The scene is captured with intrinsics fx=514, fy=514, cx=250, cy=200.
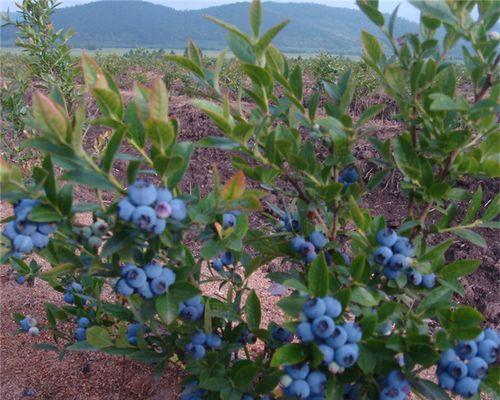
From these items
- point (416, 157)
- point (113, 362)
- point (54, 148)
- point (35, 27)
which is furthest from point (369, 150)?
point (54, 148)

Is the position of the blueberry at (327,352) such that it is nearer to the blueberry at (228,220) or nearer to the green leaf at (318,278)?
the green leaf at (318,278)

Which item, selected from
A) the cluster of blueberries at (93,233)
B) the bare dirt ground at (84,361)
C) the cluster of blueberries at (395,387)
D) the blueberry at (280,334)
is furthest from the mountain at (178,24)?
the cluster of blueberries at (93,233)

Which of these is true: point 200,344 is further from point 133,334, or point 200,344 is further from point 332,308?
point 332,308

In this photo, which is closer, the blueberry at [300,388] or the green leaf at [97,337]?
the blueberry at [300,388]

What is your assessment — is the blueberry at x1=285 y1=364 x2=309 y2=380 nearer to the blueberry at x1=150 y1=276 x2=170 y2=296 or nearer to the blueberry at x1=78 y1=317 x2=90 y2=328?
the blueberry at x1=150 y1=276 x2=170 y2=296

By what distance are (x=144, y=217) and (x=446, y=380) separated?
2.51 feet

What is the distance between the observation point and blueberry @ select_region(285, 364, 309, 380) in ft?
3.80

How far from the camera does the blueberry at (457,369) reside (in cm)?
113

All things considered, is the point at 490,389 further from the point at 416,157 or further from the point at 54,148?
the point at 54,148

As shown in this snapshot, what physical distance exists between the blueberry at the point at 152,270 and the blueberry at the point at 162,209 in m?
0.20

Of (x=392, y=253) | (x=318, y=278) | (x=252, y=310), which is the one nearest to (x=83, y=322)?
(x=252, y=310)

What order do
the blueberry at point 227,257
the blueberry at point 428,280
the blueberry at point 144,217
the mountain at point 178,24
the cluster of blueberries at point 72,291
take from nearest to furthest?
the blueberry at point 144,217, the blueberry at point 428,280, the blueberry at point 227,257, the cluster of blueberries at point 72,291, the mountain at point 178,24

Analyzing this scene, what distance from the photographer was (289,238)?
5.17 ft

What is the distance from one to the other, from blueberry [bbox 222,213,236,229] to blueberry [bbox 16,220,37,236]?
0.42m
